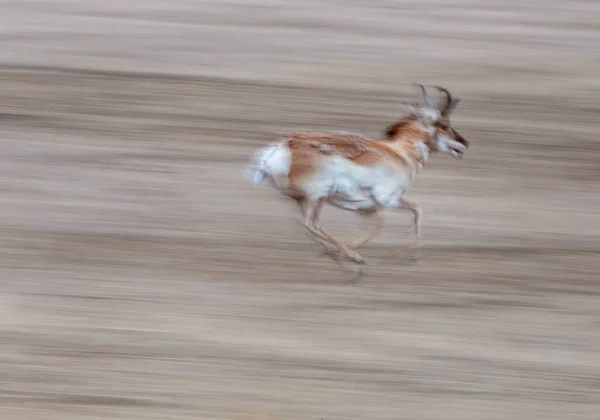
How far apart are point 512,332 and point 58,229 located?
12.7 ft

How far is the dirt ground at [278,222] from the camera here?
7.48 metres

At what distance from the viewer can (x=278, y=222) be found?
10.6m

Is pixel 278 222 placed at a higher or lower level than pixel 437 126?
higher

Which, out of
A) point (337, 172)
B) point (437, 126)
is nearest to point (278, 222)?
point (437, 126)

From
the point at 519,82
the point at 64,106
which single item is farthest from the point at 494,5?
the point at 64,106

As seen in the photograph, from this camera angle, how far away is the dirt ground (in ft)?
24.5

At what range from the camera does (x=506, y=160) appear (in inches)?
477

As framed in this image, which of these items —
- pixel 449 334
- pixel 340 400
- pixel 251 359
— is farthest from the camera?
pixel 449 334

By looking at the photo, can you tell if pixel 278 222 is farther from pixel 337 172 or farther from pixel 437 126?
pixel 337 172

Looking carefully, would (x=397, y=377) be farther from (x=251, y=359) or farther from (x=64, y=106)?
(x=64, y=106)

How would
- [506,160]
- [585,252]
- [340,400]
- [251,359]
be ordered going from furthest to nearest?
[506,160] → [585,252] → [251,359] → [340,400]

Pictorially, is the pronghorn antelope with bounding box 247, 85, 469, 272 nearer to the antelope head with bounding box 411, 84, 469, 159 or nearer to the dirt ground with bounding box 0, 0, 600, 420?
the antelope head with bounding box 411, 84, 469, 159

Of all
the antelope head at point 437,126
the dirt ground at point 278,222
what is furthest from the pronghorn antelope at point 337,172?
the dirt ground at point 278,222

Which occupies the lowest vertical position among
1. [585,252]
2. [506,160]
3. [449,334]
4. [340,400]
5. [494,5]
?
[340,400]
